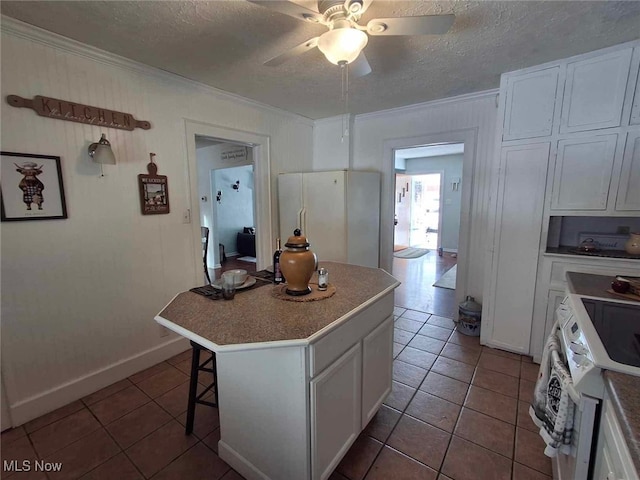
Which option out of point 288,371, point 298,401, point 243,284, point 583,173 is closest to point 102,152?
point 243,284

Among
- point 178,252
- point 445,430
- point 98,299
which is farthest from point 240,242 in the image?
point 445,430

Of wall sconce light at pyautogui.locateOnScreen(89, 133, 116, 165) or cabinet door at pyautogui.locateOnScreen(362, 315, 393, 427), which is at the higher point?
wall sconce light at pyautogui.locateOnScreen(89, 133, 116, 165)

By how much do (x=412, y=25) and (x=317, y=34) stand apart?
730mm

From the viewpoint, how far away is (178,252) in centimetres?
260

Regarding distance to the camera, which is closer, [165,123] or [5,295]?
[5,295]

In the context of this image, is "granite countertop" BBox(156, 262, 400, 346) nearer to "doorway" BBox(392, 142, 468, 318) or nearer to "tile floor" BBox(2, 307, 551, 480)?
"tile floor" BBox(2, 307, 551, 480)

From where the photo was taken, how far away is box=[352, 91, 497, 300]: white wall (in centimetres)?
293

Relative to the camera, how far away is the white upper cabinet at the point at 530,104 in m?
2.26

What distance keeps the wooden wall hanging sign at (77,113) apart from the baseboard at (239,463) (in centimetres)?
222

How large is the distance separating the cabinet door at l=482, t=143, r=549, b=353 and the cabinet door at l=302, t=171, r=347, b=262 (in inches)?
57.4

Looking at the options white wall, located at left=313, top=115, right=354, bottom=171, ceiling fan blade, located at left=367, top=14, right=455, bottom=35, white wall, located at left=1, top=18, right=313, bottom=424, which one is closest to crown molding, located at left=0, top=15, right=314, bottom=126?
white wall, located at left=1, top=18, right=313, bottom=424

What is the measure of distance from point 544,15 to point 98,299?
11.1 feet

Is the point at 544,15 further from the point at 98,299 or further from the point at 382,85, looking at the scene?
the point at 98,299

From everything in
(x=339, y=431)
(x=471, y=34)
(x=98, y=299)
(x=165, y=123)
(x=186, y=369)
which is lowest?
(x=186, y=369)
